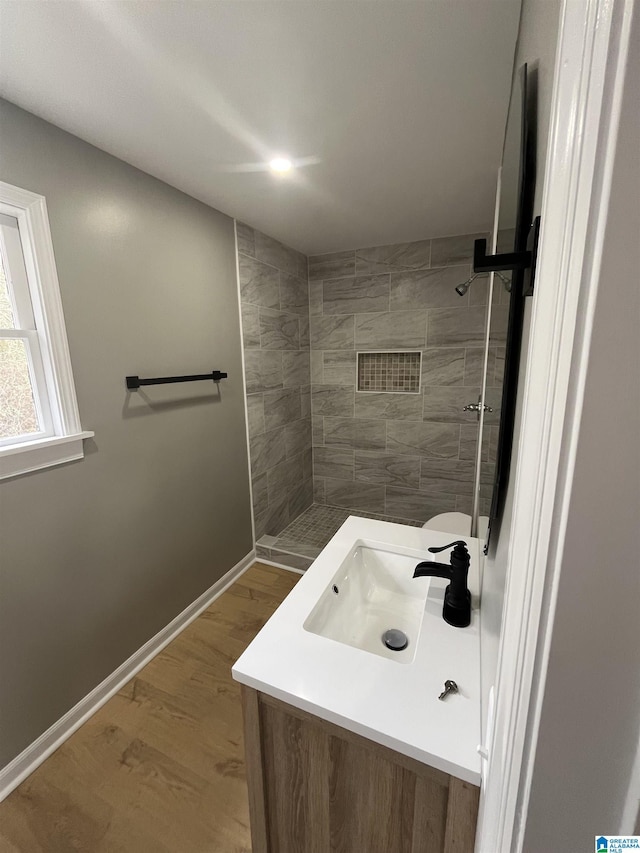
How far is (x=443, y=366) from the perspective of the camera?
2.66 metres

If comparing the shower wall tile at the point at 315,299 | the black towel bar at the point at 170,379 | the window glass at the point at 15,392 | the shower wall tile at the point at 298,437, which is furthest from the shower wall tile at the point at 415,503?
the window glass at the point at 15,392

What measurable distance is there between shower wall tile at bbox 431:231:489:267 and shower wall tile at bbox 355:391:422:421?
3.37 ft

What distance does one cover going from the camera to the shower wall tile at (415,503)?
284 centimetres

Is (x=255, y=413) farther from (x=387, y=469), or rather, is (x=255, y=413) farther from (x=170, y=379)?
(x=387, y=469)

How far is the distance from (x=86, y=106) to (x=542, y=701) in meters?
1.85

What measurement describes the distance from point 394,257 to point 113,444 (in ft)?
7.78

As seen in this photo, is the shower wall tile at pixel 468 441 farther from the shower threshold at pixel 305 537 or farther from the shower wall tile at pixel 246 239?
the shower wall tile at pixel 246 239

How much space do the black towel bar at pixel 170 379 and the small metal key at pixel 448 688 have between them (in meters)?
1.56

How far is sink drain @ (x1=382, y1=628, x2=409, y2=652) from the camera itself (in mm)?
932

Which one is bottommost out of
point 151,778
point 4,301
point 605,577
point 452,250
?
point 151,778

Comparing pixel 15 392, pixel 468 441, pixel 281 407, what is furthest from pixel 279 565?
pixel 15 392

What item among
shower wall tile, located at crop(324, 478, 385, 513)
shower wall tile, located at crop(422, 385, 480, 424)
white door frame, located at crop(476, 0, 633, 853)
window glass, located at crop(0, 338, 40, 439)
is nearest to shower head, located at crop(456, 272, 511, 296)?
white door frame, located at crop(476, 0, 633, 853)

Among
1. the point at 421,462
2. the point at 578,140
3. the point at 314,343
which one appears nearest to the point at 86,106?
the point at 578,140

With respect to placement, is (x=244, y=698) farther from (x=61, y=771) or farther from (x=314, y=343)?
(x=314, y=343)
